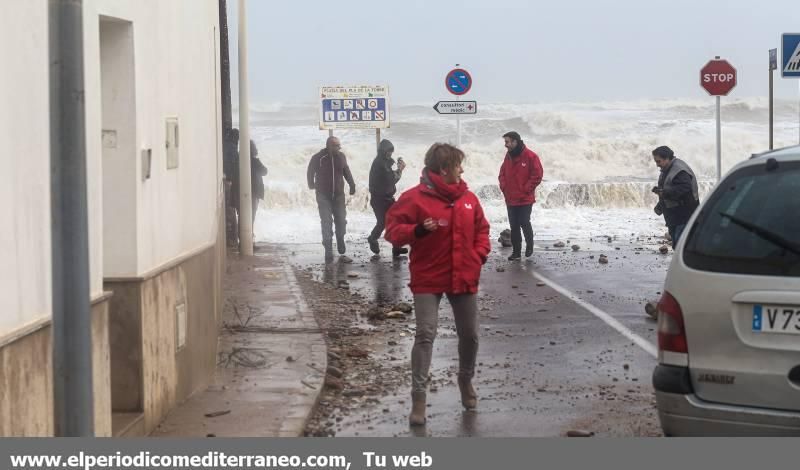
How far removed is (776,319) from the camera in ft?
17.8

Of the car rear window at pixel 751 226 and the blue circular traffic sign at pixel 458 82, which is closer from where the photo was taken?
the car rear window at pixel 751 226

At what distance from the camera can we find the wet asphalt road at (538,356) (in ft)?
25.9

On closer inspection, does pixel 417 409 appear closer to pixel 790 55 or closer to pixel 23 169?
pixel 23 169

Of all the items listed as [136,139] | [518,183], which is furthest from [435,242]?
[518,183]

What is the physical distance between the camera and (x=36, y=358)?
5.38m

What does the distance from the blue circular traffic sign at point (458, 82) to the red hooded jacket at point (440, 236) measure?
1842 centimetres

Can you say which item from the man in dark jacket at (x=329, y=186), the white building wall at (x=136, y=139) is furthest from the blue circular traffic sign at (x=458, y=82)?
the white building wall at (x=136, y=139)

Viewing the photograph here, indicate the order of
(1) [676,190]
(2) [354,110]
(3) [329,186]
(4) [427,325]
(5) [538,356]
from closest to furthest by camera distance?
(4) [427,325] → (5) [538,356] → (1) [676,190] → (3) [329,186] → (2) [354,110]

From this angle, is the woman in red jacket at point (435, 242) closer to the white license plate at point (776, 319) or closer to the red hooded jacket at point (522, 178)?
the white license plate at point (776, 319)

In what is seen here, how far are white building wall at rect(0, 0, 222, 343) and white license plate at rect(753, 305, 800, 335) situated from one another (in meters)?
2.93

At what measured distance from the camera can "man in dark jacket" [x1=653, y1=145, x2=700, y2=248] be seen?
14.3 meters

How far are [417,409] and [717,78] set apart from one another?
20.4 m

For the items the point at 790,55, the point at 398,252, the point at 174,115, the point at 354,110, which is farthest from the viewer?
the point at 354,110

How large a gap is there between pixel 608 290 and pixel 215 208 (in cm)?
576
